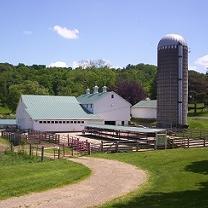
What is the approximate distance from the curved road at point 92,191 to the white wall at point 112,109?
130 feet

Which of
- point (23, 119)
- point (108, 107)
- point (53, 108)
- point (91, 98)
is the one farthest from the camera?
point (91, 98)

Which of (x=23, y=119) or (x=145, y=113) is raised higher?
(x=145, y=113)

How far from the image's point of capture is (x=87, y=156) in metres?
33.2

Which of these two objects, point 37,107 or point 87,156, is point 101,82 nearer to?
point 37,107

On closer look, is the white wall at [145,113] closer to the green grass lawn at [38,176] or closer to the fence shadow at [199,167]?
the fence shadow at [199,167]

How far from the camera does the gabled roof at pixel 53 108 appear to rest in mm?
60284

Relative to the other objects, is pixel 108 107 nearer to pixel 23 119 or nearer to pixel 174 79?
pixel 174 79

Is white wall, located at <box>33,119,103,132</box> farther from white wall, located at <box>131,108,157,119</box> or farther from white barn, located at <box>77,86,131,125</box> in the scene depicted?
white wall, located at <box>131,108,157,119</box>

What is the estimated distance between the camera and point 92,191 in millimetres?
19656

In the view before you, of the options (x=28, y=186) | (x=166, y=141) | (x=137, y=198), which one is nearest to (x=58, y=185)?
(x=28, y=186)

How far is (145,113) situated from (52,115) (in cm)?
2693

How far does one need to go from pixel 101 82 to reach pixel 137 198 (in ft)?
363

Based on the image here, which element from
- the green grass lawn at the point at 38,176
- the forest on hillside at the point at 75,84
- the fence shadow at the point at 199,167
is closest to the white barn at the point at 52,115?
the forest on hillside at the point at 75,84

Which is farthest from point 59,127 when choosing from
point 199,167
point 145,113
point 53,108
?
point 199,167
